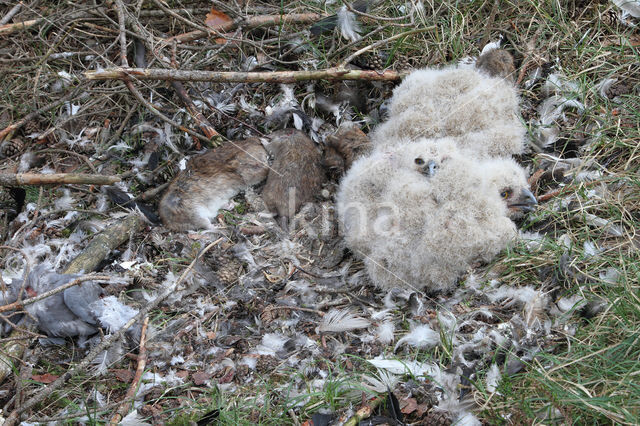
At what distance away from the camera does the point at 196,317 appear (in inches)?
124

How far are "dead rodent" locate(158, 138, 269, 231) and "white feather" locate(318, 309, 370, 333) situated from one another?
3.83 ft

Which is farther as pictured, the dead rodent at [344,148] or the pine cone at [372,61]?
the pine cone at [372,61]

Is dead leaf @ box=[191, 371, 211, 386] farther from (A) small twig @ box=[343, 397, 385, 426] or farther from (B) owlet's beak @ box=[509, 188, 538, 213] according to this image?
(B) owlet's beak @ box=[509, 188, 538, 213]

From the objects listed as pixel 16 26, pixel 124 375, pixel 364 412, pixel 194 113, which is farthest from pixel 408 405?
pixel 16 26

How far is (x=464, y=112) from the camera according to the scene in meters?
3.44

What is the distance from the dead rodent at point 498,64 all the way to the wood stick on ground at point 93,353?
2.36 meters

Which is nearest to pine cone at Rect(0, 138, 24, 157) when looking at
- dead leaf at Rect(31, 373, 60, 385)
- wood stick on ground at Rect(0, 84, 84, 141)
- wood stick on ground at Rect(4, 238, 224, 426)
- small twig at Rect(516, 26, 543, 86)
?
wood stick on ground at Rect(0, 84, 84, 141)

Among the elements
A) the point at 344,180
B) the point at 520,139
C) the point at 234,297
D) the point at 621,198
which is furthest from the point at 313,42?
the point at 621,198

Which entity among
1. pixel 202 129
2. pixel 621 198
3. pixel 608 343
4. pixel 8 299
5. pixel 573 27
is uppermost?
pixel 573 27

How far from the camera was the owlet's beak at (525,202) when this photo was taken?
10.1 ft

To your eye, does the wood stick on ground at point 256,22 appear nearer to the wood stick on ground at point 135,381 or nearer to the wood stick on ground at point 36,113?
the wood stick on ground at point 36,113

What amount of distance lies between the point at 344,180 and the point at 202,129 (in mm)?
1200

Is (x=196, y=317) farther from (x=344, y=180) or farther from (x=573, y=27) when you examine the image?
(x=573, y=27)

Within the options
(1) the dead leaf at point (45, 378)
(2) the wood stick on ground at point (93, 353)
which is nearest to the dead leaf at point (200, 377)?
(2) the wood stick on ground at point (93, 353)
